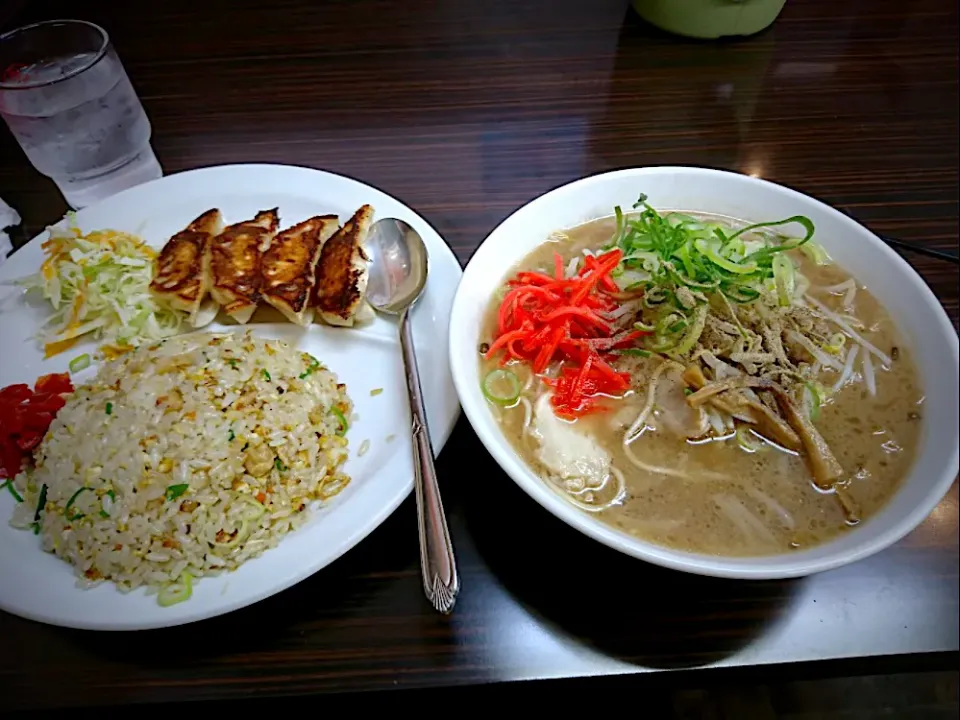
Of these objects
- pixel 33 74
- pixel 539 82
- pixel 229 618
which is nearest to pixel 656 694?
pixel 229 618

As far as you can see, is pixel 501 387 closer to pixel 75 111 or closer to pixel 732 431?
pixel 732 431

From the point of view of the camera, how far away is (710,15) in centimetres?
224

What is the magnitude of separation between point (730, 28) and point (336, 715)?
225cm

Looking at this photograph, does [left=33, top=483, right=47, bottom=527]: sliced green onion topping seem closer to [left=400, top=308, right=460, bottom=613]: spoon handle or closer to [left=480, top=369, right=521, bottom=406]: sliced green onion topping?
[left=400, top=308, right=460, bottom=613]: spoon handle

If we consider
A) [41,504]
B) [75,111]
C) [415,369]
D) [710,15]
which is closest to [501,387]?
[415,369]

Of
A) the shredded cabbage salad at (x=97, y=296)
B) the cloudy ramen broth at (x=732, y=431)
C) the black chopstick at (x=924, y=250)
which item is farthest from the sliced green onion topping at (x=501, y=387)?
the black chopstick at (x=924, y=250)

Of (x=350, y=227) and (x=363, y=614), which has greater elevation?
(x=350, y=227)

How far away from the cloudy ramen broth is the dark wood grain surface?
13cm

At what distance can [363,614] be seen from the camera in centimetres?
114

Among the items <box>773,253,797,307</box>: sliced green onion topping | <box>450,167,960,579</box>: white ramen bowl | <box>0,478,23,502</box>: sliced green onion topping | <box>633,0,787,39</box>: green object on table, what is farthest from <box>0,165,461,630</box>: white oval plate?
<box>633,0,787,39</box>: green object on table

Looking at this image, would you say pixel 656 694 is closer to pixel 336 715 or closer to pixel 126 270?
pixel 336 715

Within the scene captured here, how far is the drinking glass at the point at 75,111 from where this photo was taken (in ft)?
5.34

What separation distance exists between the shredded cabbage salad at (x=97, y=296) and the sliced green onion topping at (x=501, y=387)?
2.49ft

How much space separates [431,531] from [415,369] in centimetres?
36
